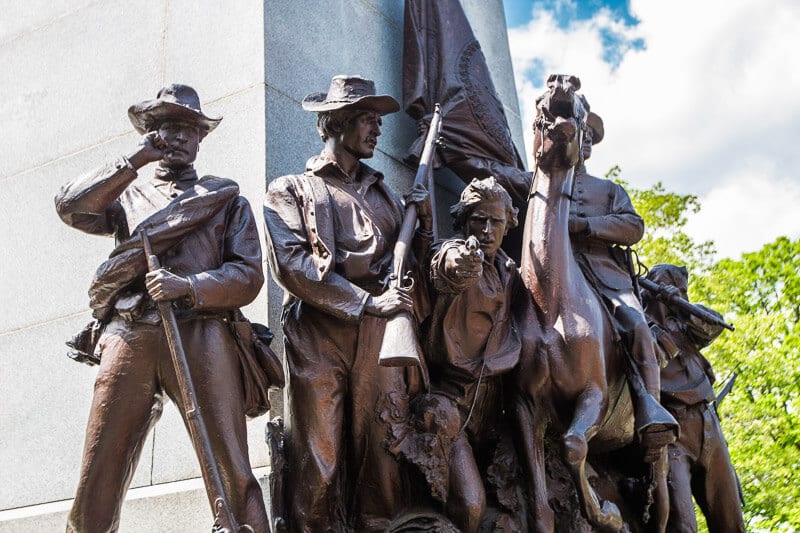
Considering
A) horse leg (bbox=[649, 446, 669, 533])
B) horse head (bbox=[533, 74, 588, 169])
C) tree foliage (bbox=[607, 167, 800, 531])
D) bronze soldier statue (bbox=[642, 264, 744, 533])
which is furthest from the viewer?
tree foliage (bbox=[607, 167, 800, 531])

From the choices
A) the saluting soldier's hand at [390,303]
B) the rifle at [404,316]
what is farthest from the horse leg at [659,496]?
the saluting soldier's hand at [390,303]

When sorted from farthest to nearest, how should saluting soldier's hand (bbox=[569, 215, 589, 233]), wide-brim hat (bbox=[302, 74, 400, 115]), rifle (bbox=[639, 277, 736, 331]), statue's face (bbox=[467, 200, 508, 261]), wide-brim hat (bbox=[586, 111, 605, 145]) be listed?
wide-brim hat (bbox=[586, 111, 605, 145]) → rifle (bbox=[639, 277, 736, 331]) → saluting soldier's hand (bbox=[569, 215, 589, 233]) → statue's face (bbox=[467, 200, 508, 261]) → wide-brim hat (bbox=[302, 74, 400, 115])

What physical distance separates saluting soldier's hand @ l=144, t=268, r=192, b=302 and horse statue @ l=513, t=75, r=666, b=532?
2.30 meters

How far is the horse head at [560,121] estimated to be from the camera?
6.49 m

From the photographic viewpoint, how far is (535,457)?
6223 mm

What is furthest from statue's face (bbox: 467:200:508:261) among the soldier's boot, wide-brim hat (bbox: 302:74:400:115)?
the soldier's boot

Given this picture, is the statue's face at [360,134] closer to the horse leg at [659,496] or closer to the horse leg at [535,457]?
the horse leg at [535,457]

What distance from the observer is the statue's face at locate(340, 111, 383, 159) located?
6.23 metres

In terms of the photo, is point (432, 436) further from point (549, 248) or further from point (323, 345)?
point (549, 248)

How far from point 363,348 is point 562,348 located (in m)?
1.38

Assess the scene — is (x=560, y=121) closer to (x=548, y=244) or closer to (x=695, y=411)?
(x=548, y=244)

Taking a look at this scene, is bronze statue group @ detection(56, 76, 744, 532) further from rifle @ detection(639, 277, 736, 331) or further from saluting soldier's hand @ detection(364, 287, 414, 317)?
rifle @ detection(639, 277, 736, 331)

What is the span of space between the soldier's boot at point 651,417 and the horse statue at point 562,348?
72 mm

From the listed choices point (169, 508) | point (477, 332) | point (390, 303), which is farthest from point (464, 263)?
point (169, 508)
